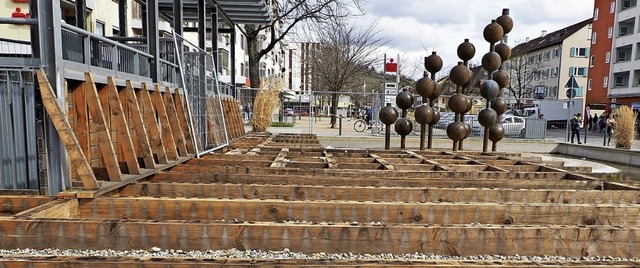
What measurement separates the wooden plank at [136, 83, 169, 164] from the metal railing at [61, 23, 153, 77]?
17.4 inches

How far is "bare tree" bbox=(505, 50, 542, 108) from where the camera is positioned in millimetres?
55812

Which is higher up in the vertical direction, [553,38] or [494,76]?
[553,38]

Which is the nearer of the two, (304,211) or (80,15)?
(304,211)

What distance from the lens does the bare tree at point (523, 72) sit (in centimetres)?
5581

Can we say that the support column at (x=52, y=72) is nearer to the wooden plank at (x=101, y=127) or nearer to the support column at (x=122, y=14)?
the wooden plank at (x=101, y=127)

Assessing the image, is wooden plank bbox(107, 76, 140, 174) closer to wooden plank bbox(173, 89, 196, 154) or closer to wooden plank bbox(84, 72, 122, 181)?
wooden plank bbox(84, 72, 122, 181)

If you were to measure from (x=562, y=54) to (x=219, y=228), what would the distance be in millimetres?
62462

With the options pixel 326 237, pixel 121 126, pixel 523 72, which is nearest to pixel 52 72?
pixel 121 126

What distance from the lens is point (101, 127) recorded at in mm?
3982

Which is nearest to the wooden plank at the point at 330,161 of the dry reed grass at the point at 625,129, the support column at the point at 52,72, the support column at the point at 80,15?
the support column at the point at 52,72

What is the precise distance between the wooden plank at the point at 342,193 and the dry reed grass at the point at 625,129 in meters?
14.3

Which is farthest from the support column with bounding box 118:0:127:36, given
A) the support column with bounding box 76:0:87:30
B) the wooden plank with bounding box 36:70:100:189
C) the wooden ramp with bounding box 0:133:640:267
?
the wooden plank with bounding box 36:70:100:189

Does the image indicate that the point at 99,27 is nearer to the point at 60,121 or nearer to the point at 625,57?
the point at 60,121

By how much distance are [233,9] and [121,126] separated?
7.97m
